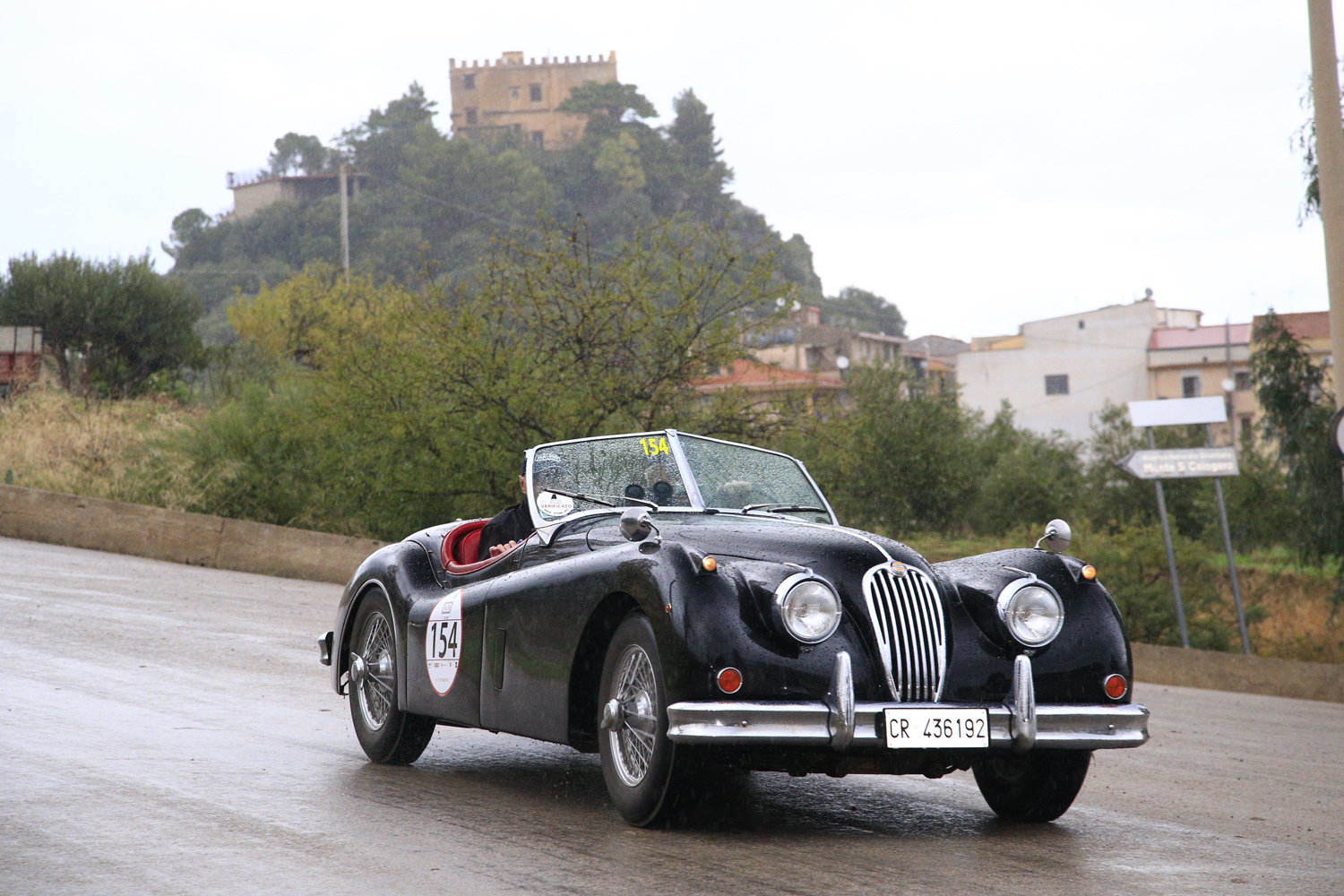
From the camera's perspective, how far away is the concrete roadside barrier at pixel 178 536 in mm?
19875

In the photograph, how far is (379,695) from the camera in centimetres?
774

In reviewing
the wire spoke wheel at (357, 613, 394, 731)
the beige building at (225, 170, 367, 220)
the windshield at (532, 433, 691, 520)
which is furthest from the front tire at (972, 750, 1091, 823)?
the beige building at (225, 170, 367, 220)

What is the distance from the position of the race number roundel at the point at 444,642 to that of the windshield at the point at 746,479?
1.28 meters

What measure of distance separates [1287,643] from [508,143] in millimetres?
159244

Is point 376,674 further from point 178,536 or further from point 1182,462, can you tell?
point 178,536

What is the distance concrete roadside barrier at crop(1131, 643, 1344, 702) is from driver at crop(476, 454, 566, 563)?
1140 cm

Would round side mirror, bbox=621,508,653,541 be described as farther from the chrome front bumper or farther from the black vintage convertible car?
the chrome front bumper

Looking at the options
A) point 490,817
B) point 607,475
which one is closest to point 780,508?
point 607,475

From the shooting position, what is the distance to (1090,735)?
5.75 meters

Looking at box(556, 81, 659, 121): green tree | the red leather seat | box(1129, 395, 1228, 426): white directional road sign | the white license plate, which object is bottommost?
the white license plate

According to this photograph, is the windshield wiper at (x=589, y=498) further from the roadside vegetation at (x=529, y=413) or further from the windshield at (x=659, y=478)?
the roadside vegetation at (x=529, y=413)

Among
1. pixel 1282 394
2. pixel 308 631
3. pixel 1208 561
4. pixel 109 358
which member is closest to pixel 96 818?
pixel 308 631

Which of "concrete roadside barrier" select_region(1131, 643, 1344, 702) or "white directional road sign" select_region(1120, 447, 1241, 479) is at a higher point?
"white directional road sign" select_region(1120, 447, 1241, 479)

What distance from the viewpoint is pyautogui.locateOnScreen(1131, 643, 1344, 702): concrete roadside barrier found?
17.1m
